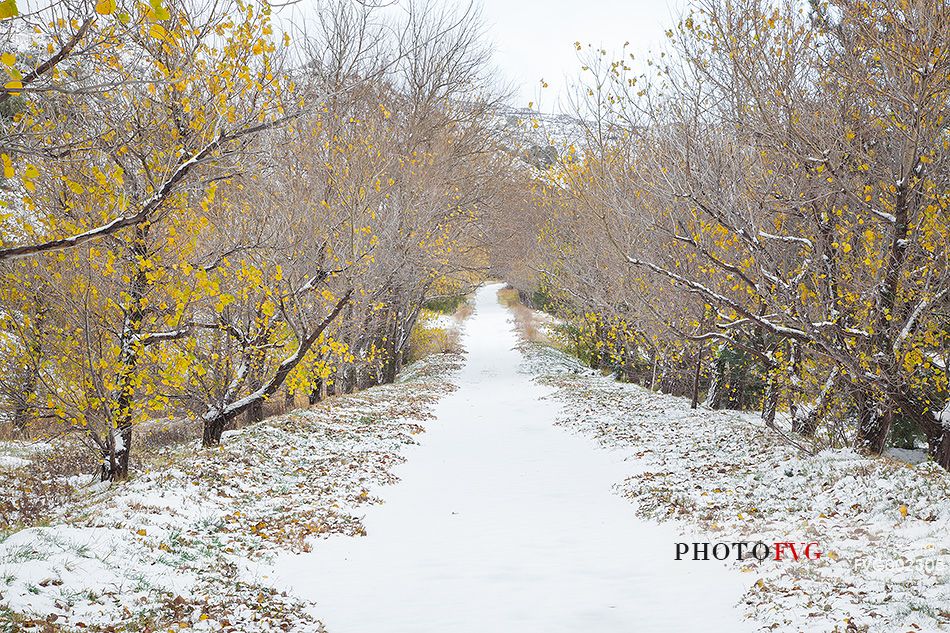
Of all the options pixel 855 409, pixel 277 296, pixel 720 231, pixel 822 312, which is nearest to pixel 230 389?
pixel 277 296

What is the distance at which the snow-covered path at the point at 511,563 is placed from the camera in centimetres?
508

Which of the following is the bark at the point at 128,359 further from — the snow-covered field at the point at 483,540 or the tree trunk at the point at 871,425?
the tree trunk at the point at 871,425

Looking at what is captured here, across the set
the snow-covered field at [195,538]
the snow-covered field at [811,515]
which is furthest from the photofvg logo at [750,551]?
the snow-covered field at [195,538]

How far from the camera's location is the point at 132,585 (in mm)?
5012

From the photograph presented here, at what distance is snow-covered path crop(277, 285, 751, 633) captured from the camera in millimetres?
5078

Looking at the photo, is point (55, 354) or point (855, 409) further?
point (855, 409)

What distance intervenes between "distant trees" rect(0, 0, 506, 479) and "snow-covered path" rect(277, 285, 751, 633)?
110 inches

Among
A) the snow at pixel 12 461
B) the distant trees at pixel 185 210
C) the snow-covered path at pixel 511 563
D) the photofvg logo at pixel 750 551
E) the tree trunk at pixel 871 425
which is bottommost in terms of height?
the snow at pixel 12 461

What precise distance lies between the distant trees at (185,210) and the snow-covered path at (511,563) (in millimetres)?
2806

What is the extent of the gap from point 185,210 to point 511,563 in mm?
5506

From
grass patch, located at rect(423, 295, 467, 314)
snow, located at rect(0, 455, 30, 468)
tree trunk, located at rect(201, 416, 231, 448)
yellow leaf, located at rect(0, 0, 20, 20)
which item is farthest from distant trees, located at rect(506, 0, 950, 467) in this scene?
grass patch, located at rect(423, 295, 467, 314)

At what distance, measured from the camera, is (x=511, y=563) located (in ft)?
20.7

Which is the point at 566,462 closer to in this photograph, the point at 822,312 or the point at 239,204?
the point at 822,312

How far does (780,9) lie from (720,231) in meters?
2.89
